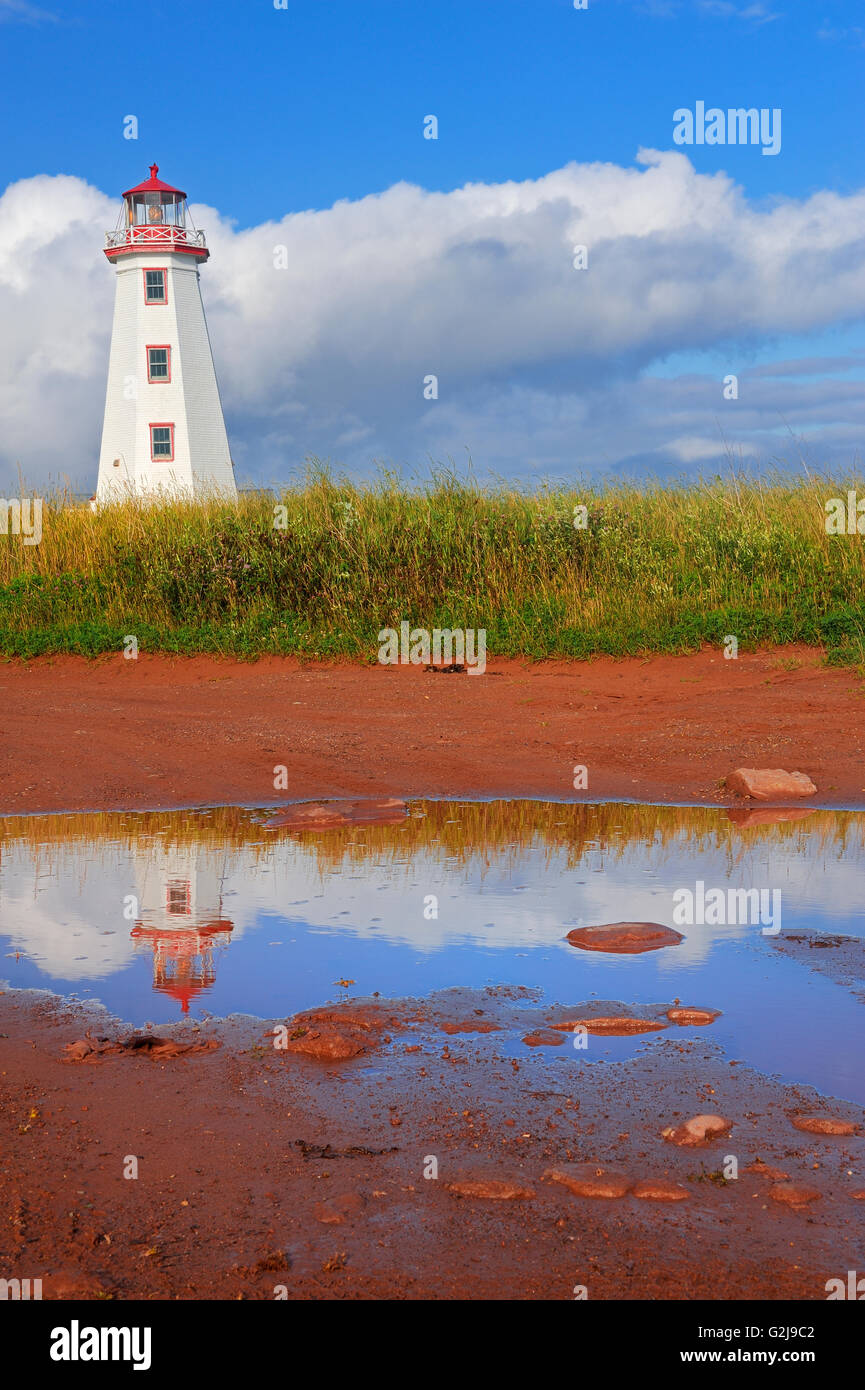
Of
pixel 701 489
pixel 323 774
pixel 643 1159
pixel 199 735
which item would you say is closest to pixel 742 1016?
pixel 643 1159

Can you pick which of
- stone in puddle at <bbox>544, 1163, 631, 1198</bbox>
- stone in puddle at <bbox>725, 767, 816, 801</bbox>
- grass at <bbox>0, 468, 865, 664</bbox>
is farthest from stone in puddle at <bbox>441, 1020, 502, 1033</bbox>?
grass at <bbox>0, 468, 865, 664</bbox>

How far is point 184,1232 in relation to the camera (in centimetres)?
323

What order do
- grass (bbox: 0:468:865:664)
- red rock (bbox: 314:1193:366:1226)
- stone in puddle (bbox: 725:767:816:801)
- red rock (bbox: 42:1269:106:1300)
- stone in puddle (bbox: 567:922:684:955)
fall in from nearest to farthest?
red rock (bbox: 42:1269:106:1300)
red rock (bbox: 314:1193:366:1226)
stone in puddle (bbox: 567:922:684:955)
stone in puddle (bbox: 725:767:816:801)
grass (bbox: 0:468:865:664)

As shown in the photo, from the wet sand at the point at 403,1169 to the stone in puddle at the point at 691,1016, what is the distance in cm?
10

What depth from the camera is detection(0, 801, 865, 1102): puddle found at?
16.4 ft

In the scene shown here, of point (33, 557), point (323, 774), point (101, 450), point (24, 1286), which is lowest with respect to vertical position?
point (24, 1286)

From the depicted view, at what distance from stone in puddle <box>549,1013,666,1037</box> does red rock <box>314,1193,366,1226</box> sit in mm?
1500

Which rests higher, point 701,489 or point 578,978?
point 701,489

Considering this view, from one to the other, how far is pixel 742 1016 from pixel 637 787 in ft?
15.9

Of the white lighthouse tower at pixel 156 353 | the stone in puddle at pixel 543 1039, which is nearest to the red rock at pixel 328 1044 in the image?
the stone in puddle at pixel 543 1039

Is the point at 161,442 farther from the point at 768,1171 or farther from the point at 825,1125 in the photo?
the point at 768,1171

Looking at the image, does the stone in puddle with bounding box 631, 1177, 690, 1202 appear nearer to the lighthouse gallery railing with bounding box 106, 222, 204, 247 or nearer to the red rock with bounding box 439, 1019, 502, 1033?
the red rock with bounding box 439, 1019, 502, 1033

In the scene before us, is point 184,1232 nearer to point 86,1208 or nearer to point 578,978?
point 86,1208

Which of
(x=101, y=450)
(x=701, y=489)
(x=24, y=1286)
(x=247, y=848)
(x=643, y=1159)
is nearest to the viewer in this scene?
(x=24, y=1286)
